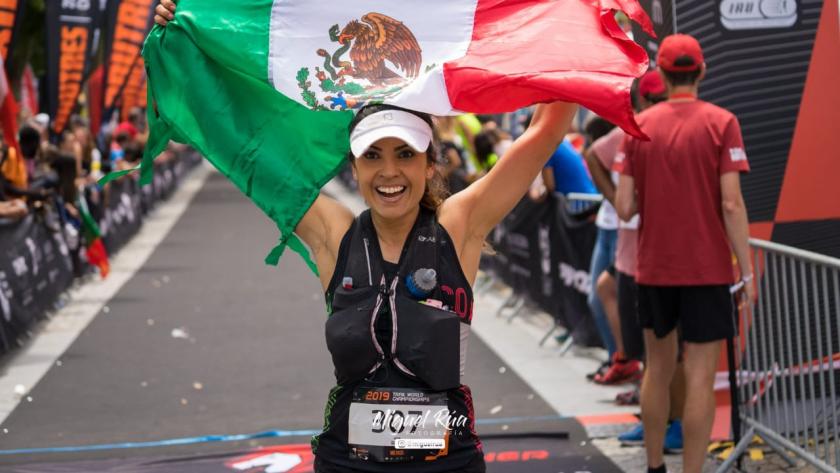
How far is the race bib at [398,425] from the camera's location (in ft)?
12.5

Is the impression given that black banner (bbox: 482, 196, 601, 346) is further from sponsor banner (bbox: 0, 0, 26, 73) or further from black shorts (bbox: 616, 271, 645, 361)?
sponsor banner (bbox: 0, 0, 26, 73)

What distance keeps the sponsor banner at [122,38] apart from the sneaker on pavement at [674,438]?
15.0 m

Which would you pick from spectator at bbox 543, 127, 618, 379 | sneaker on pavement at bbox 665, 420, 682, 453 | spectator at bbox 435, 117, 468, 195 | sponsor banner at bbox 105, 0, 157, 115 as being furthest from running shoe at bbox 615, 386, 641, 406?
sponsor banner at bbox 105, 0, 157, 115

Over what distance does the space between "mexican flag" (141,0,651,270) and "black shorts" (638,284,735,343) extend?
2078mm

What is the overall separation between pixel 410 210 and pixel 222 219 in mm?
24598

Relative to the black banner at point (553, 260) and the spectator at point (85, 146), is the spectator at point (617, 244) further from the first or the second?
the spectator at point (85, 146)

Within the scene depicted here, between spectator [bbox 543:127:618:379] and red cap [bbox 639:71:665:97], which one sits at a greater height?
red cap [bbox 639:71:665:97]

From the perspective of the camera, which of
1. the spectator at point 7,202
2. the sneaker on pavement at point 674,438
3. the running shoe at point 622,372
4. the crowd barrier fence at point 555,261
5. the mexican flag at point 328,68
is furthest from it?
the spectator at point 7,202

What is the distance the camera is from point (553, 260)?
11.9 m

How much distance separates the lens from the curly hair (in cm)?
393

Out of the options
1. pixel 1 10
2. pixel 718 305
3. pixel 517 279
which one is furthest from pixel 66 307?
pixel 718 305

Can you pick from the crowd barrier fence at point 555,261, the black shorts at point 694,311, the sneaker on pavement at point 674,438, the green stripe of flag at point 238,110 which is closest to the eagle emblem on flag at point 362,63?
the green stripe of flag at point 238,110

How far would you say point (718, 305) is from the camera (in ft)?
20.7

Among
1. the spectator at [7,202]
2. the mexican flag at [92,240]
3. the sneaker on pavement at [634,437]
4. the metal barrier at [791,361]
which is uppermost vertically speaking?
the metal barrier at [791,361]
